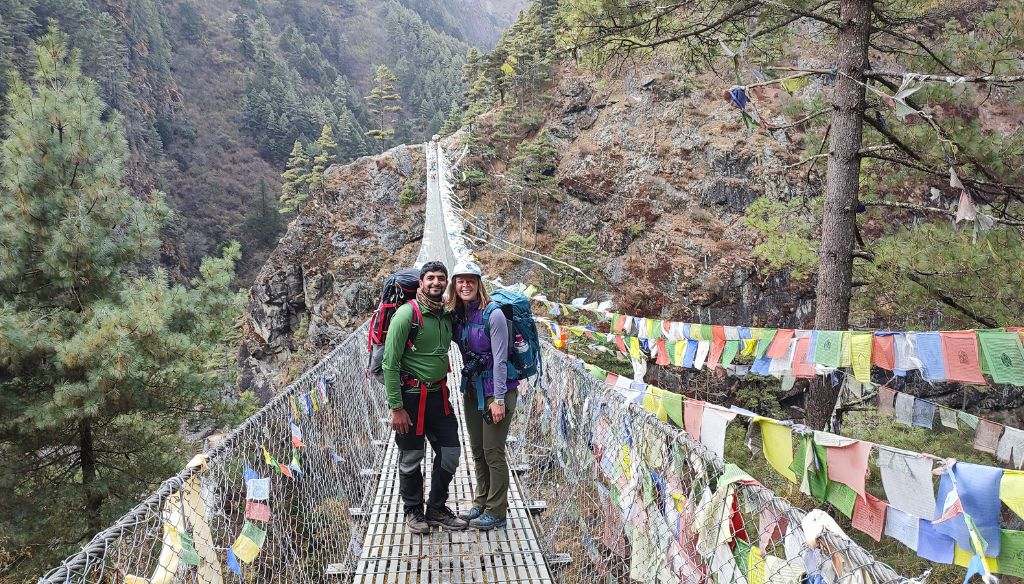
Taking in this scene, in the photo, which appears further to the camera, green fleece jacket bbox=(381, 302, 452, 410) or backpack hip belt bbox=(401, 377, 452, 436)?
backpack hip belt bbox=(401, 377, 452, 436)

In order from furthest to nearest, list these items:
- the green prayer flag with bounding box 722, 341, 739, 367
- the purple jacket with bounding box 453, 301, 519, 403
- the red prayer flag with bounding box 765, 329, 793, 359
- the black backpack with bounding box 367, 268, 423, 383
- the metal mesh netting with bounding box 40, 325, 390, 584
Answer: the green prayer flag with bounding box 722, 341, 739, 367 → the red prayer flag with bounding box 765, 329, 793, 359 → the black backpack with bounding box 367, 268, 423, 383 → the purple jacket with bounding box 453, 301, 519, 403 → the metal mesh netting with bounding box 40, 325, 390, 584

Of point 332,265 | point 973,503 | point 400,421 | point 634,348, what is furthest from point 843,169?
point 332,265

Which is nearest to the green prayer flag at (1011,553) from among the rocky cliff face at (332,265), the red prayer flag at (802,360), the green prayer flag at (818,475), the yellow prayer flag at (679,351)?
the green prayer flag at (818,475)

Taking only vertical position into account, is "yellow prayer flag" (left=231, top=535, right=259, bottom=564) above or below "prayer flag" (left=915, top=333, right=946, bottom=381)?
below

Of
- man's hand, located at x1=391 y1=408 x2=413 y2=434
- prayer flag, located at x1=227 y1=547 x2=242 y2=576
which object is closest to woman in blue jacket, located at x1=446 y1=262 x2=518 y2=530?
man's hand, located at x1=391 y1=408 x2=413 y2=434

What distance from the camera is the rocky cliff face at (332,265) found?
1845cm

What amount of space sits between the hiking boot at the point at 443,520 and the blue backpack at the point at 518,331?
2.52 feet

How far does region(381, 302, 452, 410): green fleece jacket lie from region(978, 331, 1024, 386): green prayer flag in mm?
2516

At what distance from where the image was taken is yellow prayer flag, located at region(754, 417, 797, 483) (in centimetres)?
163

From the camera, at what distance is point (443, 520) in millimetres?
2467

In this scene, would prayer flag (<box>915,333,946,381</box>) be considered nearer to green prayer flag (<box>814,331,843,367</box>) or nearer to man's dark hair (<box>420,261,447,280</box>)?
green prayer flag (<box>814,331,843,367</box>)

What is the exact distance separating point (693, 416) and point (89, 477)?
618 cm

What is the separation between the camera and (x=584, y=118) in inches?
719

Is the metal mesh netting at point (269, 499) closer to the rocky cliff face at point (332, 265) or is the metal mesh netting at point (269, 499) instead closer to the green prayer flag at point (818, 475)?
the green prayer flag at point (818, 475)
